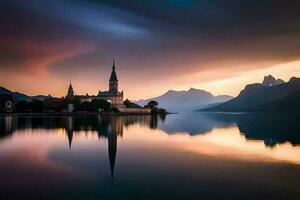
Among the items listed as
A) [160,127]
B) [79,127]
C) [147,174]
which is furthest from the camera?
[160,127]

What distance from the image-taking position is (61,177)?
2716 cm

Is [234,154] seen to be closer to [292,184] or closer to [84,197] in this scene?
[292,184]

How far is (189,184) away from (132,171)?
290 inches

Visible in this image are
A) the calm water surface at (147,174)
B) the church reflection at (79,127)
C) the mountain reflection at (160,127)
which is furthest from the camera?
the mountain reflection at (160,127)

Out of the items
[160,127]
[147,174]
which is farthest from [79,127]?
[147,174]

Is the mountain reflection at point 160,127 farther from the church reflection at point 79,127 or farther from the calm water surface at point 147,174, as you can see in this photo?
the calm water surface at point 147,174

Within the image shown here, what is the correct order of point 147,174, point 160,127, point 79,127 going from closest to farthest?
point 147,174
point 79,127
point 160,127

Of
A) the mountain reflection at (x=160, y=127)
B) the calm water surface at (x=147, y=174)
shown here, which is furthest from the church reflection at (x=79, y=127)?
the calm water surface at (x=147, y=174)

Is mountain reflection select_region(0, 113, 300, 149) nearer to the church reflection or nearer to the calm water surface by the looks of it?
the church reflection

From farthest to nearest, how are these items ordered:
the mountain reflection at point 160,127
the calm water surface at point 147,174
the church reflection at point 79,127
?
the mountain reflection at point 160,127 → the church reflection at point 79,127 → the calm water surface at point 147,174

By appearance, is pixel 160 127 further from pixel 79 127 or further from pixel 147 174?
pixel 147 174

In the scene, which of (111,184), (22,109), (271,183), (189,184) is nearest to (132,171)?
(111,184)

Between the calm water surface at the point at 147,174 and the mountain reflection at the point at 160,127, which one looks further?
the mountain reflection at the point at 160,127

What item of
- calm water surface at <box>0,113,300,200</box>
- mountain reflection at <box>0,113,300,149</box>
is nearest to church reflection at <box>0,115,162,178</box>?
mountain reflection at <box>0,113,300,149</box>
